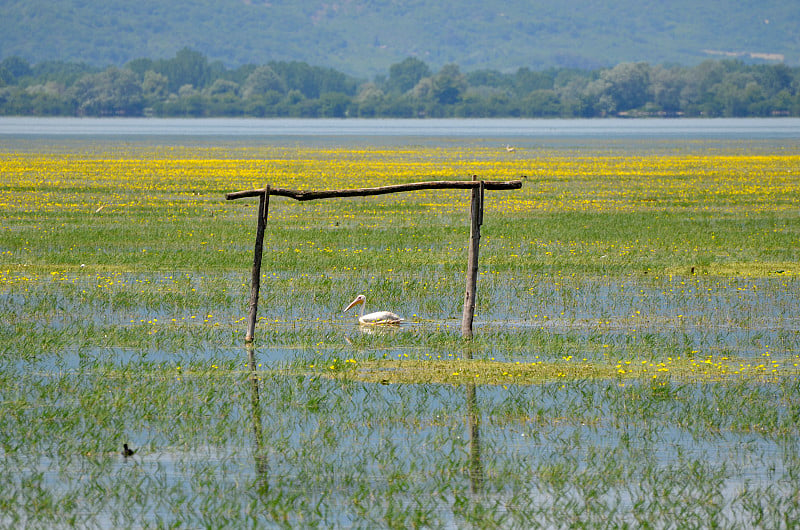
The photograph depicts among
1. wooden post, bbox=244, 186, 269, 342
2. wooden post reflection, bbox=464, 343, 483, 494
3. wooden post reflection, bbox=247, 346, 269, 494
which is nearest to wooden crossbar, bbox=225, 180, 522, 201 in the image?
wooden post, bbox=244, 186, 269, 342

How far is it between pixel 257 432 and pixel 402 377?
8.75 feet

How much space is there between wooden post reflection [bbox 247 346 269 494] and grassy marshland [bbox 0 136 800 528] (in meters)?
0.04

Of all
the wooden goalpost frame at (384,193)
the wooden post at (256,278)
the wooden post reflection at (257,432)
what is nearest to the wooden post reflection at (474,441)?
the wooden post reflection at (257,432)

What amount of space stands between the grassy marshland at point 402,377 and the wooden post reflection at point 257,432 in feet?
0.14

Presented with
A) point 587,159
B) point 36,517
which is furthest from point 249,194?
point 587,159

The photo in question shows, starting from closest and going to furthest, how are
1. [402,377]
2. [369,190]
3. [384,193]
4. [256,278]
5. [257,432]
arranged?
1. [257,432]
2. [402,377]
3. [256,278]
4. [384,193]
5. [369,190]

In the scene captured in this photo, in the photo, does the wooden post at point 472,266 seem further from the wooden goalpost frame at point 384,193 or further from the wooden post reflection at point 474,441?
the wooden post reflection at point 474,441

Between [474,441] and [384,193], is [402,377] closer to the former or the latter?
[474,441]

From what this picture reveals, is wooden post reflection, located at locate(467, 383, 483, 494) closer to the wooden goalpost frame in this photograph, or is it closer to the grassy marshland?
the grassy marshland

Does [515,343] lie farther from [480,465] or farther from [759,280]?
[759,280]

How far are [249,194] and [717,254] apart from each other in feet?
40.1

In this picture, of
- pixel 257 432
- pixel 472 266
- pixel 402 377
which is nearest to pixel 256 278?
pixel 472 266

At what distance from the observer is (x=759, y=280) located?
2186cm

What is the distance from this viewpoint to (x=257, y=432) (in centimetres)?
Answer: 1191
